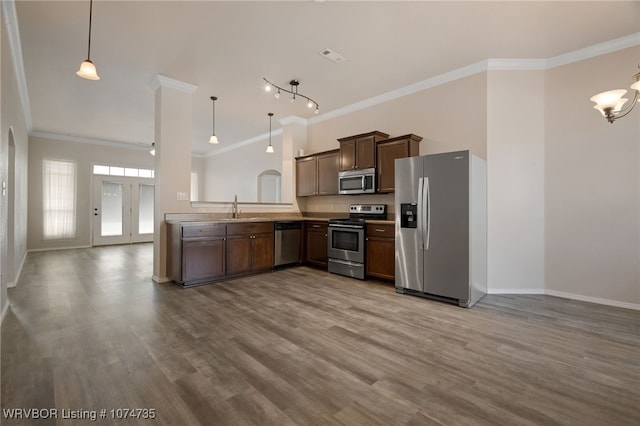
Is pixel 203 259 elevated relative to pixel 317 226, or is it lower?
lower

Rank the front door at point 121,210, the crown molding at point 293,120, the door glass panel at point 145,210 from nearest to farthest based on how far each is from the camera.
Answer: the crown molding at point 293,120 → the front door at point 121,210 → the door glass panel at point 145,210

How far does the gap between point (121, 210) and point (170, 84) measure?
5.74m

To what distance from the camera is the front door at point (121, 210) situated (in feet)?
26.6

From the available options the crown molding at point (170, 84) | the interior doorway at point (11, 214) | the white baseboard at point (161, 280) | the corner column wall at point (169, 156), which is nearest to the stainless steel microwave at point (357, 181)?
the corner column wall at point (169, 156)

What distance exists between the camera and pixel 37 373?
1.93 metres

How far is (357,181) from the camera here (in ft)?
16.3

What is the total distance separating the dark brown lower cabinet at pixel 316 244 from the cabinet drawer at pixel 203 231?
1680mm

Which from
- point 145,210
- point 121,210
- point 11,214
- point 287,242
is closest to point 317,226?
point 287,242

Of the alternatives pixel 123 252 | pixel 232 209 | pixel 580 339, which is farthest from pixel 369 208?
pixel 123 252

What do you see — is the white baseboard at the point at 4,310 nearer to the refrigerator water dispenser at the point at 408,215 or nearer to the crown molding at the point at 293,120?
the refrigerator water dispenser at the point at 408,215

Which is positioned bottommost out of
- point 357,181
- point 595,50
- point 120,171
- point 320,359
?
point 320,359

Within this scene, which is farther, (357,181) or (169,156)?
(357,181)

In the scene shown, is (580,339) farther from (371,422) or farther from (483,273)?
(371,422)

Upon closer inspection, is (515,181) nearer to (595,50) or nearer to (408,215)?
(408,215)
